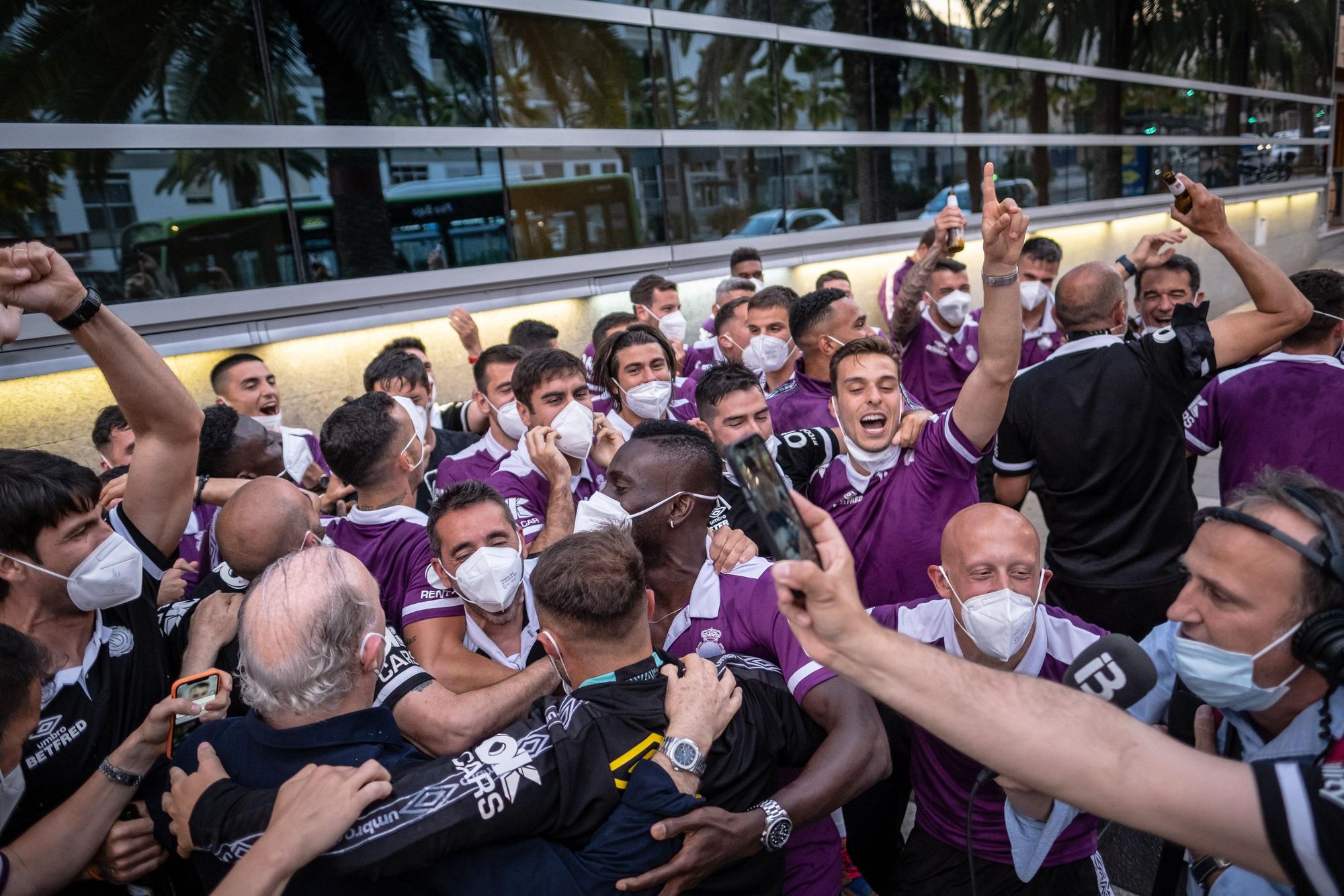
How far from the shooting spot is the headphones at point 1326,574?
1.64 metres

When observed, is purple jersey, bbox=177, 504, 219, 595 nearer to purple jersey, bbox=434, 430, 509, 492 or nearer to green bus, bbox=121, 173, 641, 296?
purple jersey, bbox=434, 430, 509, 492

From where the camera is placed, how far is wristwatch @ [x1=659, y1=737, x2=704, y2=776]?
1.87 m

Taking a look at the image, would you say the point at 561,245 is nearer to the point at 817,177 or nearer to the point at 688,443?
Result: the point at 817,177

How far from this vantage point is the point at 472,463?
456cm

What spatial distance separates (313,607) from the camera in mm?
1941

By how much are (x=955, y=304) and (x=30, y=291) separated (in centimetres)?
551

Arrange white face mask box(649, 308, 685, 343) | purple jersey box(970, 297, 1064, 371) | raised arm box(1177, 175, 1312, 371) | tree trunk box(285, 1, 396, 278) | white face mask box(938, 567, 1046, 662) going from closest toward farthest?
white face mask box(938, 567, 1046, 662) < raised arm box(1177, 175, 1312, 371) < purple jersey box(970, 297, 1064, 371) < white face mask box(649, 308, 685, 343) < tree trunk box(285, 1, 396, 278)

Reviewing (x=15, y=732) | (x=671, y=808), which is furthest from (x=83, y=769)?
(x=671, y=808)

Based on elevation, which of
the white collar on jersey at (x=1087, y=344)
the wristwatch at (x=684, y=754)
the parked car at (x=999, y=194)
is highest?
the parked car at (x=999, y=194)

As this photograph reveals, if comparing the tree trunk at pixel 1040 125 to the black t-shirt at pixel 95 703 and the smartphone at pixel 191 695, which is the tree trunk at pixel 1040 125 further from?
the smartphone at pixel 191 695

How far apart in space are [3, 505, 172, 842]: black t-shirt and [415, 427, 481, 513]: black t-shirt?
1.96m

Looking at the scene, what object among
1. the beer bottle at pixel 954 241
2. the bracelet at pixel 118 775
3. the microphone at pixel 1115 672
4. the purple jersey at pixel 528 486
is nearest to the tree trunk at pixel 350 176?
the purple jersey at pixel 528 486

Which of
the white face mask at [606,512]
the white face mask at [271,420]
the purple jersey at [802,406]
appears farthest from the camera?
the white face mask at [271,420]

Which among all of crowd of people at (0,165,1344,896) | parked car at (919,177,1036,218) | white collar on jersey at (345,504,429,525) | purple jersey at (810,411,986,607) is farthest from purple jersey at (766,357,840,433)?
parked car at (919,177,1036,218)
